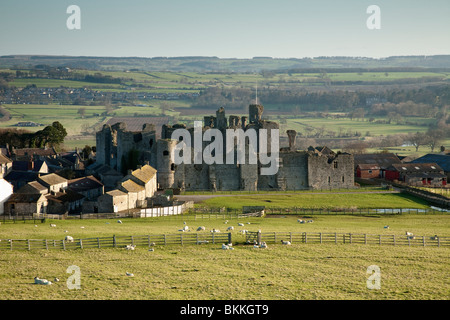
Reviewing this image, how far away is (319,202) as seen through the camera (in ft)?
197

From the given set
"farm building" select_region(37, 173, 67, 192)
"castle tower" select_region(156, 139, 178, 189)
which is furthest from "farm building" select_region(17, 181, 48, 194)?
"castle tower" select_region(156, 139, 178, 189)

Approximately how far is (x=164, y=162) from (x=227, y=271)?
1432 inches

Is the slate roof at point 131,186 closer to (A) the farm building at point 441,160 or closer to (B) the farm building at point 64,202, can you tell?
(B) the farm building at point 64,202

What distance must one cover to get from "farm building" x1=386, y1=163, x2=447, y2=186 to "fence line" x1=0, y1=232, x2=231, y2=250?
43.9 m

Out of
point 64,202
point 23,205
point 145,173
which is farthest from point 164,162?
point 23,205

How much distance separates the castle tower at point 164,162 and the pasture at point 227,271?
81.0ft

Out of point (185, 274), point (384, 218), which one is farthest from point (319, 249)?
point (384, 218)

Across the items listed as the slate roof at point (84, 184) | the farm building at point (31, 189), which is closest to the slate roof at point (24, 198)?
the farm building at point (31, 189)

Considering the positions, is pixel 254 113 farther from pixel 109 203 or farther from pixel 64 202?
pixel 64 202

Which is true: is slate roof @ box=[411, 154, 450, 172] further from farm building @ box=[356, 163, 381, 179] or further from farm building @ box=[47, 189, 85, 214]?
farm building @ box=[47, 189, 85, 214]

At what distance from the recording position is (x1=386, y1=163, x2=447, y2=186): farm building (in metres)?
75.1

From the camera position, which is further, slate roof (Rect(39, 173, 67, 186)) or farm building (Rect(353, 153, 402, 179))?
farm building (Rect(353, 153, 402, 179))

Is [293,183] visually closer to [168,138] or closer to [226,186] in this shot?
[226,186]

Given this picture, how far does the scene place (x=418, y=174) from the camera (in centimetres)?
7544
